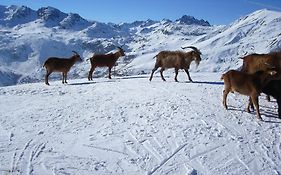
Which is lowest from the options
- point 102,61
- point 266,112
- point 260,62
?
point 266,112

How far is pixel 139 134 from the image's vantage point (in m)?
13.0

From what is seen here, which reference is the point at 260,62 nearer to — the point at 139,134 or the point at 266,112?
the point at 266,112

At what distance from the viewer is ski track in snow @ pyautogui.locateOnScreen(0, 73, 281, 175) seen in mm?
11016

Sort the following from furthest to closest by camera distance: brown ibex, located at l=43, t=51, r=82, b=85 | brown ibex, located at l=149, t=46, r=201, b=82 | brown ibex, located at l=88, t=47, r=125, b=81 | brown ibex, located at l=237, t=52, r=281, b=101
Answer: brown ibex, located at l=88, t=47, r=125, b=81 < brown ibex, located at l=43, t=51, r=82, b=85 < brown ibex, located at l=149, t=46, r=201, b=82 < brown ibex, located at l=237, t=52, r=281, b=101

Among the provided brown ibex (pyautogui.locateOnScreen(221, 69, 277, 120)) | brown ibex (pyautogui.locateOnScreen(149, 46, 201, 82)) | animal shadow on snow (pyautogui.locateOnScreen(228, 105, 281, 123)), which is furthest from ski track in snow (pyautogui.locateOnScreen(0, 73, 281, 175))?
brown ibex (pyautogui.locateOnScreen(149, 46, 201, 82))

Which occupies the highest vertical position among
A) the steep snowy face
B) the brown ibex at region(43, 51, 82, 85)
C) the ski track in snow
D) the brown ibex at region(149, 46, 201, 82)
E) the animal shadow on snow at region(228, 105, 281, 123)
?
the steep snowy face

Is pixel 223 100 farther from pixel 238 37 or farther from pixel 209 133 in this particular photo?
pixel 238 37

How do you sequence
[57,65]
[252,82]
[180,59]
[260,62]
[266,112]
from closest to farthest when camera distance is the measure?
1. [252,82]
2. [266,112]
3. [260,62]
4. [180,59]
5. [57,65]

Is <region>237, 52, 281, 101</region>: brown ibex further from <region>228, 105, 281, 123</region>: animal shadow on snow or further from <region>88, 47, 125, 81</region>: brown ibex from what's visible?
<region>88, 47, 125, 81</region>: brown ibex

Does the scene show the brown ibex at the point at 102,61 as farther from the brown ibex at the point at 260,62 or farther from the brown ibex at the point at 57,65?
the brown ibex at the point at 260,62

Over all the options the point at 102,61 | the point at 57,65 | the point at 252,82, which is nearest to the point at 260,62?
the point at 252,82

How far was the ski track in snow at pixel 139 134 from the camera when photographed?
434 inches

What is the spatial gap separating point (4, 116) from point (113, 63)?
10.6 m

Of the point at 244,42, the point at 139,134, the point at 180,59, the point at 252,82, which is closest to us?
the point at 139,134
